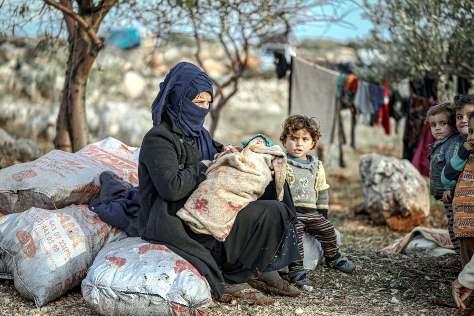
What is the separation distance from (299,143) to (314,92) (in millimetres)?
5030

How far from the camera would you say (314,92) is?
987cm

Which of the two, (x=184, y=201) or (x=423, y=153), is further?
(x=423, y=153)

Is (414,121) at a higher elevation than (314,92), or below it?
below

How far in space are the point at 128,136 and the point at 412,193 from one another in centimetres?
798

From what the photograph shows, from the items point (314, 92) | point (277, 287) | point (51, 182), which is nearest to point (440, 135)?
point (277, 287)

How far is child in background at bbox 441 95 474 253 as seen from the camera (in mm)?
4305

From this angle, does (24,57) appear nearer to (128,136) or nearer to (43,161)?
(128,136)

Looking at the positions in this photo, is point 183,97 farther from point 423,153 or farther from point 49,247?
point 423,153

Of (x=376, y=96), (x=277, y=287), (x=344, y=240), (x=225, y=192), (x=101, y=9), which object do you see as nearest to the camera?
(x=225, y=192)

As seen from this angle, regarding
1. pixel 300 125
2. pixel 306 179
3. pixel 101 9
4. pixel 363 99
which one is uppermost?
pixel 101 9

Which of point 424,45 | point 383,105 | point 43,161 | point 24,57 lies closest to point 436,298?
point 43,161

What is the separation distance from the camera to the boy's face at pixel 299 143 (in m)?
4.91

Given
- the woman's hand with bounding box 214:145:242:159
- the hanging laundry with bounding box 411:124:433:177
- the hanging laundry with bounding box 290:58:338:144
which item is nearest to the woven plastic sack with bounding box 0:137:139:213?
the woman's hand with bounding box 214:145:242:159

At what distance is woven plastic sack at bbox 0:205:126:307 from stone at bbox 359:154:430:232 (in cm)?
446
